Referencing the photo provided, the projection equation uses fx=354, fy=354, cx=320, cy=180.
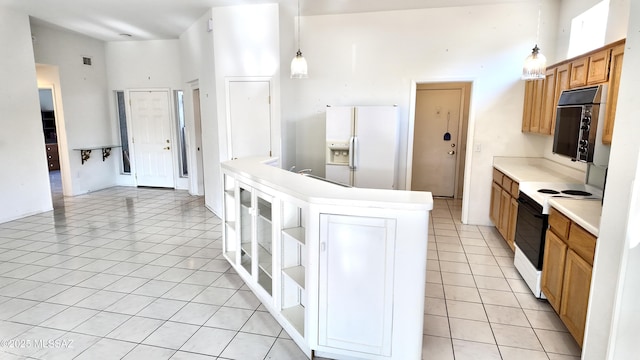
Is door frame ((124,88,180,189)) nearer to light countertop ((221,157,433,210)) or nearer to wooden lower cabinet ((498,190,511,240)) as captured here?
light countertop ((221,157,433,210))

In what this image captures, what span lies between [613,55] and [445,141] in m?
3.81

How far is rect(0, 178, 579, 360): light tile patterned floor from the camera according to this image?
236 centimetres

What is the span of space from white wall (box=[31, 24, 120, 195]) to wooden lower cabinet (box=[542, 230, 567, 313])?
7613 millimetres

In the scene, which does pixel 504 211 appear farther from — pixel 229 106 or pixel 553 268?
pixel 229 106

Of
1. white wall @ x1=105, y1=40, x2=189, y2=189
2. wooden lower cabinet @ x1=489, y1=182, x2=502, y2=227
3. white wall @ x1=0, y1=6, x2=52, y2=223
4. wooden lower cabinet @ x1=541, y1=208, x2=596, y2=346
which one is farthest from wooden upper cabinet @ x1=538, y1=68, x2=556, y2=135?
white wall @ x1=0, y1=6, x2=52, y2=223

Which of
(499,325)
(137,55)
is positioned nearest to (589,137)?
(499,325)

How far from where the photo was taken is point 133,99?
733 cm

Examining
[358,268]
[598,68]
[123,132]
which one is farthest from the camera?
[123,132]

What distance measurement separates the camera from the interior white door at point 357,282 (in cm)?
199

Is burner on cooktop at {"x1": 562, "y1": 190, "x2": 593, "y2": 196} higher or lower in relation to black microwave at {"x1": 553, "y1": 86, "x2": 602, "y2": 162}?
lower

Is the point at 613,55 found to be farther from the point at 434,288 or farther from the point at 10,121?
the point at 10,121

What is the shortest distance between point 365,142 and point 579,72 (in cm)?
243

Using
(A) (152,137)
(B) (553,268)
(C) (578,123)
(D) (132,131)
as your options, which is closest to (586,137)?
(C) (578,123)

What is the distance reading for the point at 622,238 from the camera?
68.8 inches
